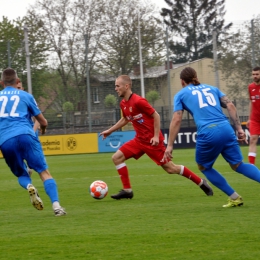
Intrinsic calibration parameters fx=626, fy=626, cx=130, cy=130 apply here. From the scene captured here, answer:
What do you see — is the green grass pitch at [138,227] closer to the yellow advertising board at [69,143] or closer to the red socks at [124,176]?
the red socks at [124,176]

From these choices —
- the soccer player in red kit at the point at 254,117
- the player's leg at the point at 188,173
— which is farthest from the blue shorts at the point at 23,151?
the soccer player in red kit at the point at 254,117

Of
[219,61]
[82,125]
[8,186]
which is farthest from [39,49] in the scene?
[8,186]

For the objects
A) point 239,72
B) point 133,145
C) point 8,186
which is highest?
point 239,72

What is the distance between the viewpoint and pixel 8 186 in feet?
44.2

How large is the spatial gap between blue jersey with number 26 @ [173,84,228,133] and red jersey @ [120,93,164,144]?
5.23 ft

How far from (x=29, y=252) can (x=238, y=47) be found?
2592 centimetres

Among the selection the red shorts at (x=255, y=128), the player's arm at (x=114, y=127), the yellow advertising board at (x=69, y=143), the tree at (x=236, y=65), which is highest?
the tree at (x=236, y=65)

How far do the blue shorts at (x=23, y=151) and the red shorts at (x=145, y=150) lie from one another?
2.37 meters

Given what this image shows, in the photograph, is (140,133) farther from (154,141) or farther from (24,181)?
(24,181)

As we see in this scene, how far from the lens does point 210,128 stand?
7.83 metres

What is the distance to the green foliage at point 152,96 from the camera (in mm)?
31094

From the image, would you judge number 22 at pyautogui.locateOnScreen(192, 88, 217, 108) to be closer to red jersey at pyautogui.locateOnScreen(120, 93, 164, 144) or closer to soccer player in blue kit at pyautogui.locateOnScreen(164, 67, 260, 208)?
soccer player in blue kit at pyautogui.locateOnScreen(164, 67, 260, 208)

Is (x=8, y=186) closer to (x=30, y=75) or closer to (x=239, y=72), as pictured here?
(x=30, y=75)

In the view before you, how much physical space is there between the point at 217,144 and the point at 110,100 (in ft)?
76.3
